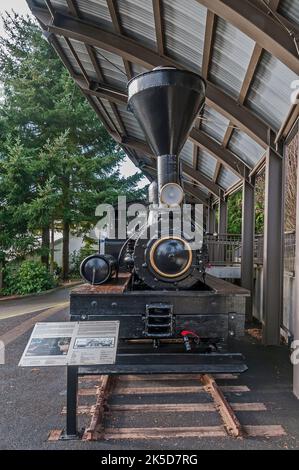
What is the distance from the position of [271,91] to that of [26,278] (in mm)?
8987

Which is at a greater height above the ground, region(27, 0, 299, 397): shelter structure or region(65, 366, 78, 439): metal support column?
region(27, 0, 299, 397): shelter structure

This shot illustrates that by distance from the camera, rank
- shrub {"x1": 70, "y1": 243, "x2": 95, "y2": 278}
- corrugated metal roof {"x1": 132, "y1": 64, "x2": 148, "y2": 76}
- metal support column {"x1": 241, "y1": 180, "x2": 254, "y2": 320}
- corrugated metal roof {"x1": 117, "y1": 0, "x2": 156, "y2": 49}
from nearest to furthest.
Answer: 1. corrugated metal roof {"x1": 117, "y1": 0, "x2": 156, "y2": 49}
2. corrugated metal roof {"x1": 132, "y1": 64, "x2": 148, "y2": 76}
3. metal support column {"x1": 241, "y1": 180, "x2": 254, "y2": 320}
4. shrub {"x1": 70, "y1": 243, "x2": 95, "y2": 278}

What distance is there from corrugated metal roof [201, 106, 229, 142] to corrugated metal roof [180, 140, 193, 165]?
1456mm

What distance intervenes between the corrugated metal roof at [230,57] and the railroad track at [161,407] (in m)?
3.91

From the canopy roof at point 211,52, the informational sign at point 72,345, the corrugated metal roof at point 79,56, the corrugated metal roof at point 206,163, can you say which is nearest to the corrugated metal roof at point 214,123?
the canopy roof at point 211,52

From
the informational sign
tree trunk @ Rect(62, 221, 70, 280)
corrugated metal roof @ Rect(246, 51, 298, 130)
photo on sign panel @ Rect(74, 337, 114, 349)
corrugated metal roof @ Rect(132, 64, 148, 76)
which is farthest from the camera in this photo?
tree trunk @ Rect(62, 221, 70, 280)

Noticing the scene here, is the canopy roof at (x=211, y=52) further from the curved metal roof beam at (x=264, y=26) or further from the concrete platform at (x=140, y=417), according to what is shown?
the concrete platform at (x=140, y=417)

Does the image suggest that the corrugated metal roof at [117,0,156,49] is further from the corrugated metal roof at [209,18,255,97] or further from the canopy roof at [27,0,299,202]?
the corrugated metal roof at [209,18,255,97]

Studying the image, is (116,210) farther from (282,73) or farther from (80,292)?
(282,73)

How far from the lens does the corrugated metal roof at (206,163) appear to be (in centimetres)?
830

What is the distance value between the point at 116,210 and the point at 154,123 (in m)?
2.42

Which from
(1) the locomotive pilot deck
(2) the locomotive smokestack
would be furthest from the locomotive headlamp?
(1) the locomotive pilot deck

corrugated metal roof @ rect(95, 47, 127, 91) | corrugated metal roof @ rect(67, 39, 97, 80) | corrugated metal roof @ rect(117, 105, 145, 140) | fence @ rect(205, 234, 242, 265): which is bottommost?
fence @ rect(205, 234, 242, 265)

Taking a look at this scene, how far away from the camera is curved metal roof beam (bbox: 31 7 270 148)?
204 inches
